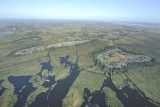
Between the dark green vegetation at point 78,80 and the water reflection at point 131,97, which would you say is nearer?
the water reflection at point 131,97

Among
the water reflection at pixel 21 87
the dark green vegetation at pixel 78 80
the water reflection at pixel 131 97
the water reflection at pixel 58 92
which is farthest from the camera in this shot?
the dark green vegetation at pixel 78 80

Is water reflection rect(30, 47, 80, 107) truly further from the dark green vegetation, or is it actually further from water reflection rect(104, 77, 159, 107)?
water reflection rect(104, 77, 159, 107)

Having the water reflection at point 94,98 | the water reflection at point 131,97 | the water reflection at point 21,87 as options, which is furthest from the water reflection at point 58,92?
the water reflection at point 131,97

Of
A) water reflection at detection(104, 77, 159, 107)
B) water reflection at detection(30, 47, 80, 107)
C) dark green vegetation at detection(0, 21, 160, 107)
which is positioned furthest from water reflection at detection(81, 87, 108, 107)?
water reflection at detection(30, 47, 80, 107)

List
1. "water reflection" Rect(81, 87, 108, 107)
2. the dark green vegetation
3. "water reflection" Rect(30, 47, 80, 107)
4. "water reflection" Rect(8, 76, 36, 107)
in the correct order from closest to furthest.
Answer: "water reflection" Rect(81, 87, 108, 107) → "water reflection" Rect(30, 47, 80, 107) → "water reflection" Rect(8, 76, 36, 107) → the dark green vegetation

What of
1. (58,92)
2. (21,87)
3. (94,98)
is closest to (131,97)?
(94,98)

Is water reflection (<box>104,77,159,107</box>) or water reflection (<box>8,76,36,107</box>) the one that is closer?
water reflection (<box>104,77,159,107</box>)

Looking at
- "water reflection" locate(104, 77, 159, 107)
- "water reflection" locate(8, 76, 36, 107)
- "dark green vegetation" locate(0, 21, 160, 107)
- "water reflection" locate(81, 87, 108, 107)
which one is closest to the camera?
"water reflection" locate(81, 87, 108, 107)

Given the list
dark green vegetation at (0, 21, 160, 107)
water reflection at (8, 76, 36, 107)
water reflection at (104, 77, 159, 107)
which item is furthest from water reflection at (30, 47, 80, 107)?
water reflection at (104, 77, 159, 107)

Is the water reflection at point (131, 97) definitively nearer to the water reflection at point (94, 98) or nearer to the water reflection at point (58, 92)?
the water reflection at point (94, 98)

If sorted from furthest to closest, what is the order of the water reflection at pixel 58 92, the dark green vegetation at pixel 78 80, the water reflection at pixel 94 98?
1. the dark green vegetation at pixel 78 80
2. the water reflection at pixel 58 92
3. the water reflection at pixel 94 98

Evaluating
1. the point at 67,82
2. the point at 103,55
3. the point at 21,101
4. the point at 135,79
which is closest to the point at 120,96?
the point at 135,79
